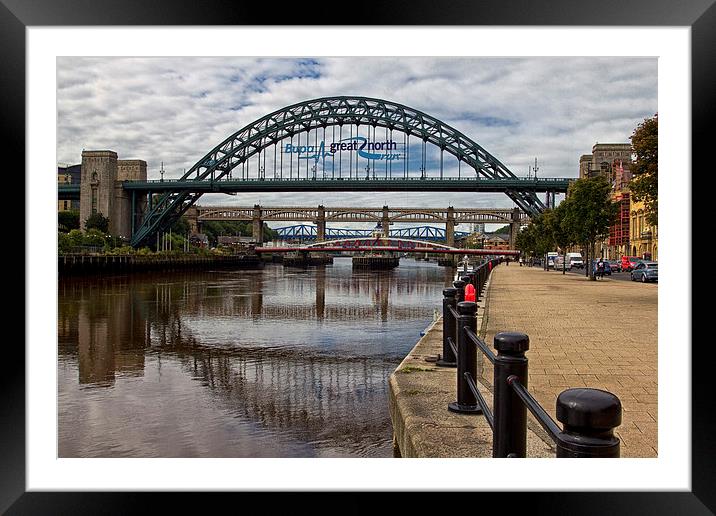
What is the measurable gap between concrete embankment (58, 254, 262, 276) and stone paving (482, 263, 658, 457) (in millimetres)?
33917

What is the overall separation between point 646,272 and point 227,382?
21.7 m

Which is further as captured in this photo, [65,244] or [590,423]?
[65,244]

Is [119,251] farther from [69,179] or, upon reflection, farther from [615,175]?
[615,175]

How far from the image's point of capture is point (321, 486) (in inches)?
139

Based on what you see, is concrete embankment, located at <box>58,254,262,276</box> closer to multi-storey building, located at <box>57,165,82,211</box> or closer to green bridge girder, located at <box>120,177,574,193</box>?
green bridge girder, located at <box>120,177,574,193</box>

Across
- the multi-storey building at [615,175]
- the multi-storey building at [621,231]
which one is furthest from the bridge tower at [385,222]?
the multi-storey building at [621,231]

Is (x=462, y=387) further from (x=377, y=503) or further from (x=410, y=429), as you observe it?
(x=377, y=503)

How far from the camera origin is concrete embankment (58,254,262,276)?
43031mm

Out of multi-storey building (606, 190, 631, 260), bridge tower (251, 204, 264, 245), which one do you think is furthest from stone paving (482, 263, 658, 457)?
bridge tower (251, 204, 264, 245)

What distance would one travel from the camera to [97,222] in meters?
66.1
